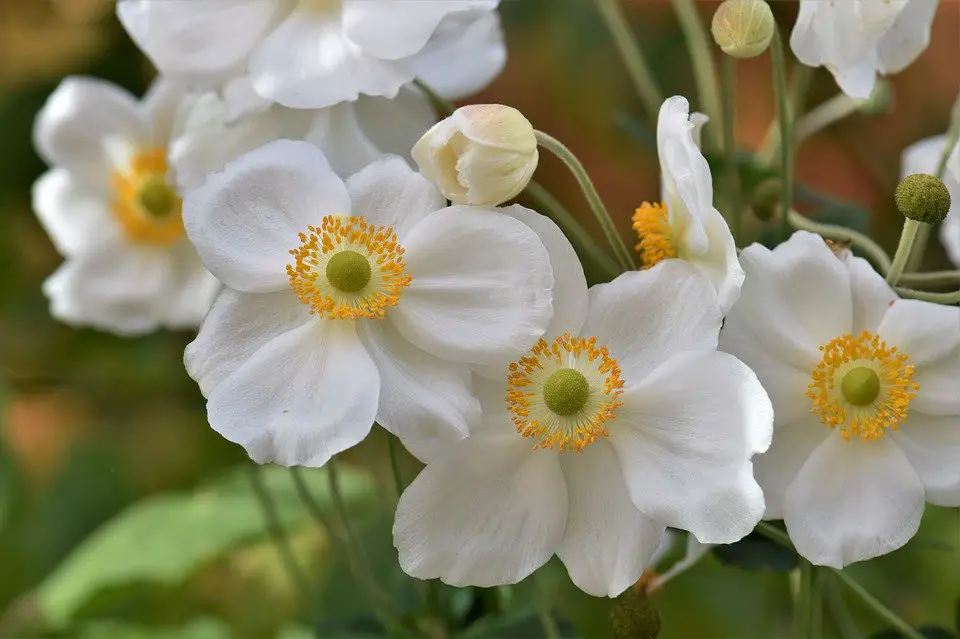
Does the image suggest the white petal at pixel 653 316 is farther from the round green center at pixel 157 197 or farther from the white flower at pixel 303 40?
the round green center at pixel 157 197

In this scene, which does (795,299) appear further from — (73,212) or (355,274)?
(73,212)

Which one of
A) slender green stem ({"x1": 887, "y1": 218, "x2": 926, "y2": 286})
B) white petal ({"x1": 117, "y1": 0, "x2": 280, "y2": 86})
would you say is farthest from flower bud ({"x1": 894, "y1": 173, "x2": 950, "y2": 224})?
white petal ({"x1": 117, "y1": 0, "x2": 280, "y2": 86})

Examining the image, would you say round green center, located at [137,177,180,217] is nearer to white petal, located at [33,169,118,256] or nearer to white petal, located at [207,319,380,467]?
white petal, located at [33,169,118,256]

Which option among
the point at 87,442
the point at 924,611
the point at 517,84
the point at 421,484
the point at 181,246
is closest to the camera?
the point at 421,484

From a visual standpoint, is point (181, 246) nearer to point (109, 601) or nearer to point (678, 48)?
→ point (109, 601)

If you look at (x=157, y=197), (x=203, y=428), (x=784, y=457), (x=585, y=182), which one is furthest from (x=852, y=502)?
(x=203, y=428)

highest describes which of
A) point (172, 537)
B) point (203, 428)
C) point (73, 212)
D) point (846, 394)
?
point (846, 394)

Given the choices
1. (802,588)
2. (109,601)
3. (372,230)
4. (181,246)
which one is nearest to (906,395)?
(802,588)
